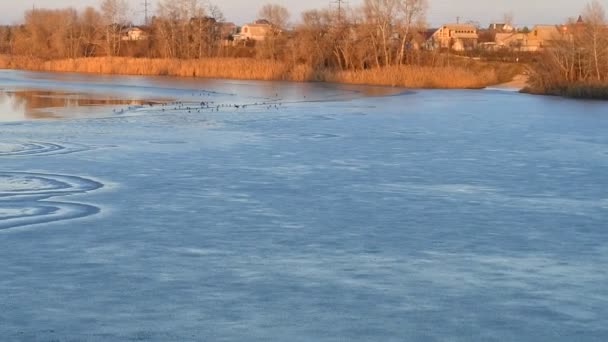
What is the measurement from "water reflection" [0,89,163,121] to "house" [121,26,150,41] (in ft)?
113

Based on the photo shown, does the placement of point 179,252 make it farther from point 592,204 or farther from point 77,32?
point 77,32

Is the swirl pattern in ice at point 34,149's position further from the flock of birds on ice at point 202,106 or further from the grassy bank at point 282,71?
the grassy bank at point 282,71

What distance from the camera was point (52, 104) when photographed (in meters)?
24.0

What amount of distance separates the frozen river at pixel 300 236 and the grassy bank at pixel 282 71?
22422mm

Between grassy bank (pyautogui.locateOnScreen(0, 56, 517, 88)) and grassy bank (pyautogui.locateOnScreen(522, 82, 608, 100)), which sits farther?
grassy bank (pyautogui.locateOnScreen(0, 56, 517, 88))

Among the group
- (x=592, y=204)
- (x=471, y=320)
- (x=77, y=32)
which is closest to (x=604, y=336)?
(x=471, y=320)

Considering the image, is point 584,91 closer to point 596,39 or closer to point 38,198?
point 596,39

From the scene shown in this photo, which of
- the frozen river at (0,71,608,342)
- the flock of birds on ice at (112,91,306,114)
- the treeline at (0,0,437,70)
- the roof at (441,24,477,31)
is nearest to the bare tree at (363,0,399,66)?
the treeline at (0,0,437,70)

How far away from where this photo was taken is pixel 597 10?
108ft

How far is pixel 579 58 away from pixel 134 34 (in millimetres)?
51629

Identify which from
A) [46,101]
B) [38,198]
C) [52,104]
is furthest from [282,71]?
[38,198]

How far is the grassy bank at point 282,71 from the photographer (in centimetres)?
3897

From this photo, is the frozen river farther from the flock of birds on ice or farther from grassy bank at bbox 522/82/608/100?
grassy bank at bbox 522/82/608/100

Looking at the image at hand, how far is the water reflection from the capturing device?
2022 cm
